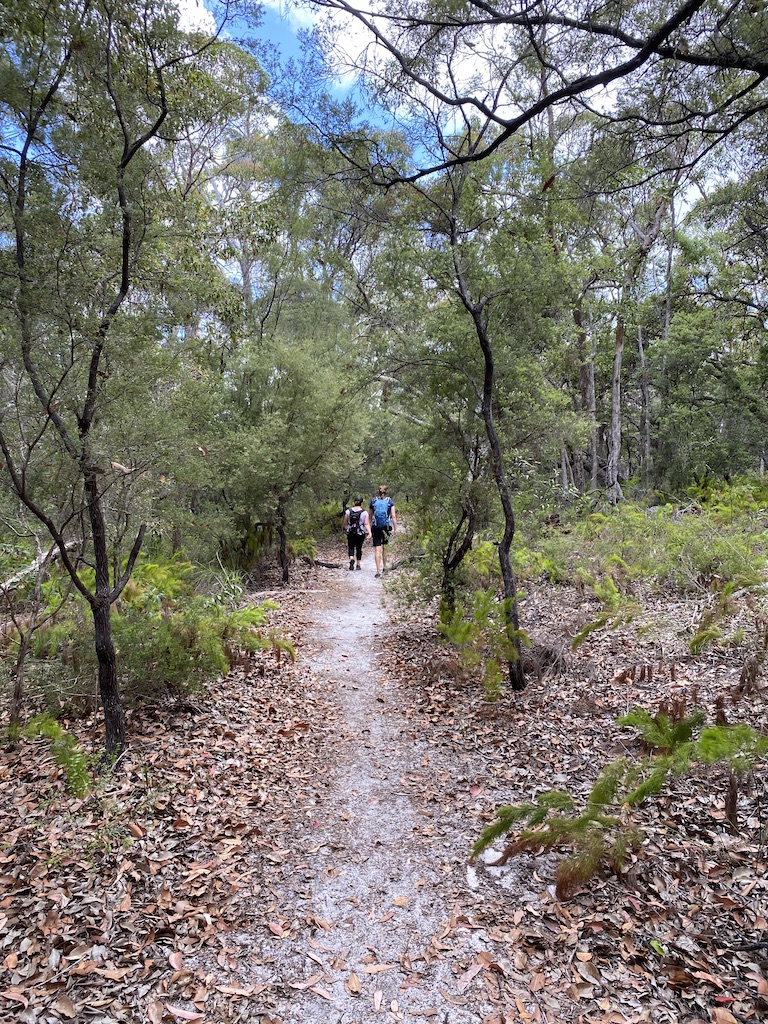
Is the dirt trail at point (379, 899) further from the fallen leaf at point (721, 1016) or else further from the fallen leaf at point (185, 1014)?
the fallen leaf at point (721, 1016)

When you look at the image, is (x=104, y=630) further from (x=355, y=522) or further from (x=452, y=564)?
(x=355, y=522)

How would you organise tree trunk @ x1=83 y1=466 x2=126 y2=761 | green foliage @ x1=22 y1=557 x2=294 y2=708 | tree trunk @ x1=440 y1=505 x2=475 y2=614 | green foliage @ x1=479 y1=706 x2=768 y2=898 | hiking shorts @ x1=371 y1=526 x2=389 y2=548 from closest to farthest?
green foliage @ x1=479 y1=706 x2=768 y2=898
tree trunk @ x1=83 y1=466 x2=126 y2=761
green foliage @ x1=22 y1=557 x2=294 y2=708
tree trunk @ x1=440 y1=505 x2=475 y2=614
hiking shorts @ x1=371 y1=526 x2=389 y2=548

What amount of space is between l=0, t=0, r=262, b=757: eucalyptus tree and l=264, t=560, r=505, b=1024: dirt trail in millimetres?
1957

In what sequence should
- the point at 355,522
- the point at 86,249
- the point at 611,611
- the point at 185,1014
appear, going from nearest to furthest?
the point at 185,1014 < the point at 86,249 < the point at 611,611 < the point at 355,522

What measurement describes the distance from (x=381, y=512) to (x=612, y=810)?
8.87 m

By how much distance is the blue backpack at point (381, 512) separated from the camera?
12.0 m

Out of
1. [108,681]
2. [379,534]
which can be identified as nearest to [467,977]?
[108,681]

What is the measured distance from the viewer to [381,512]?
12.0 metres

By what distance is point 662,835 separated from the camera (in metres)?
3.28

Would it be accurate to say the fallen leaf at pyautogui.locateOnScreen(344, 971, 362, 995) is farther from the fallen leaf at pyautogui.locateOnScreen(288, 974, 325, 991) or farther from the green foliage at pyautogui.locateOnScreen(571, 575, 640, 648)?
the green foliage at pyautogui.locateOnScreen(571, 575, 640, 648)

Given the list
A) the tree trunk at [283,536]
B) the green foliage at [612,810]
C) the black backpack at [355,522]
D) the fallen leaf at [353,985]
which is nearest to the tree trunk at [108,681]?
the fallen leaf at [353,985]

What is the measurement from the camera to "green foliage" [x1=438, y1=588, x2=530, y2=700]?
220 inches

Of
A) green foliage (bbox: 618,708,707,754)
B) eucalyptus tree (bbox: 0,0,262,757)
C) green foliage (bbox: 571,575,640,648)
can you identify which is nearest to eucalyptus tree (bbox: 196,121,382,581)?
eucalyptus tree (bbox: 0,0,262,757)

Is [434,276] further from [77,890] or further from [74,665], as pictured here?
[77,890]
